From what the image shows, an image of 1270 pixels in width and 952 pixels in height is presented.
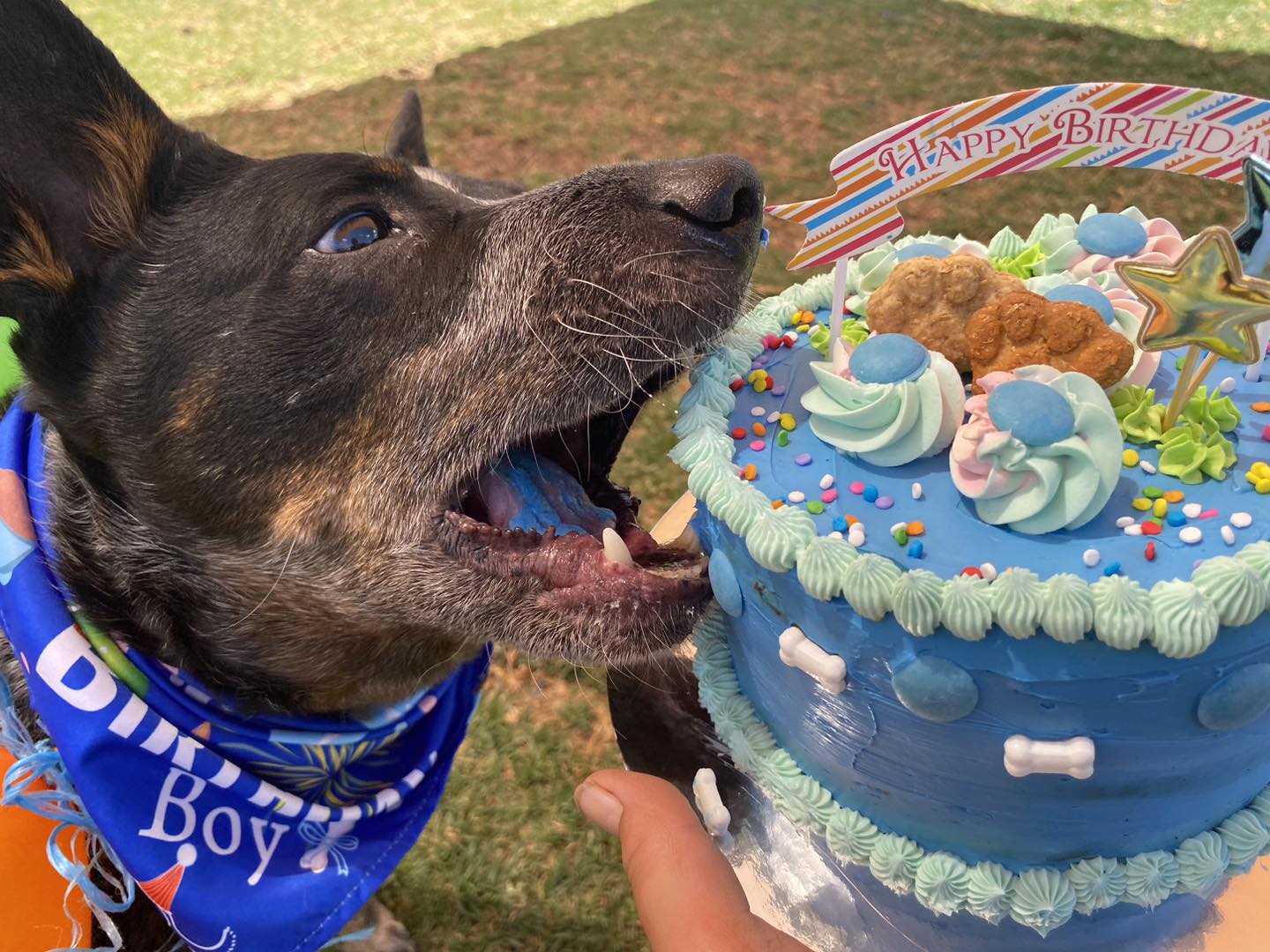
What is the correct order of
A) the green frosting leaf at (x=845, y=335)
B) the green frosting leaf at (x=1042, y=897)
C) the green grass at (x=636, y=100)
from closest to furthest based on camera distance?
the green frosting leaf at (x=1042, y=897) → the green frosting leaf at (x=845, y=335) → the green grass at (x=636, y=100)

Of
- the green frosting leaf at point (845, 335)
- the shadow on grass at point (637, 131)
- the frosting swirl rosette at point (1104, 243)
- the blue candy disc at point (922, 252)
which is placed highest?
the blue candy disc at point (922, 252)

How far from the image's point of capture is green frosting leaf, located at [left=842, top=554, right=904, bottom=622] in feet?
4.67

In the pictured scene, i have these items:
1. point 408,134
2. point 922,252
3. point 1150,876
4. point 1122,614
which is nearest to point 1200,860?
point 1150,876

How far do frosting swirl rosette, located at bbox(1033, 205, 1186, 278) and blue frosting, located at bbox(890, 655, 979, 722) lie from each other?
0.96 meters

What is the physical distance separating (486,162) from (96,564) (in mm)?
5117

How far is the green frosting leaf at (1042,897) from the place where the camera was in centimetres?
166

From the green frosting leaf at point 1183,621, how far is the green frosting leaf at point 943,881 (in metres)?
0.61

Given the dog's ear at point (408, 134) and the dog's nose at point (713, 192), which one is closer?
the dog's nose at point (713, 192)

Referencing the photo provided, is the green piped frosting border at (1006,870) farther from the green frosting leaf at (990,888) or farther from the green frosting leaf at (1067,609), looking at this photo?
the green frosting leaf at (1067,609)

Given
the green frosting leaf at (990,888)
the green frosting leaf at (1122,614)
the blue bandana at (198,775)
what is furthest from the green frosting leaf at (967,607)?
the blue bandana at (198,775)

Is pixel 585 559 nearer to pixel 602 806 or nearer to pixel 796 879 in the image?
pixel 602 806

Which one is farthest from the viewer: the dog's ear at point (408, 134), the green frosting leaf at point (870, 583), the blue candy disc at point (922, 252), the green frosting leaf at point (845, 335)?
the dog's ear at point (408, 134)

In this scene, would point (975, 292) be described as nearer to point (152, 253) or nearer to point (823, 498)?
point (823, 498)

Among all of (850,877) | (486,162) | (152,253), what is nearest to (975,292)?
(850,877)
